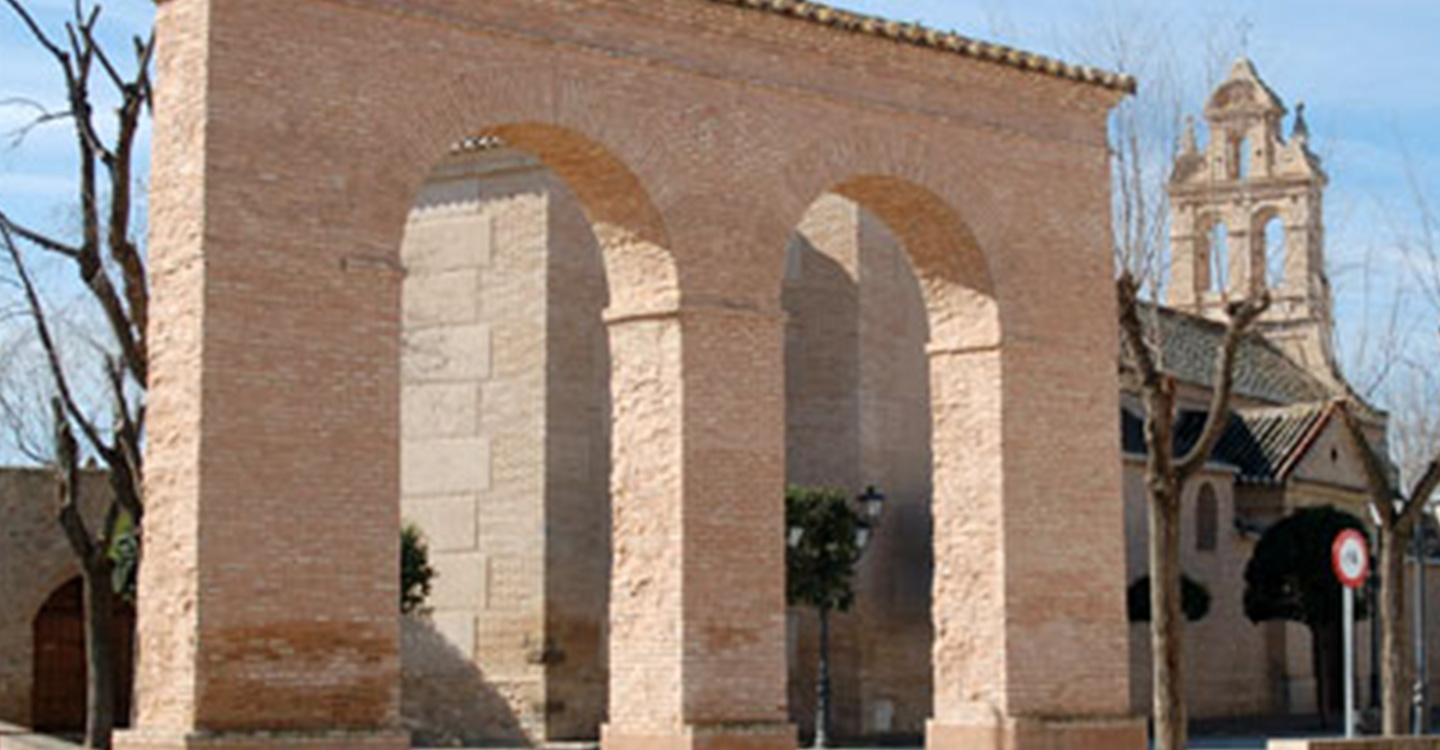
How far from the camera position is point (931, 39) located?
58.6ft

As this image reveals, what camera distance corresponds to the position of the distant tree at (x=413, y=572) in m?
25.9

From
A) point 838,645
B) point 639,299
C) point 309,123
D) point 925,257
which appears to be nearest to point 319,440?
point 309,123

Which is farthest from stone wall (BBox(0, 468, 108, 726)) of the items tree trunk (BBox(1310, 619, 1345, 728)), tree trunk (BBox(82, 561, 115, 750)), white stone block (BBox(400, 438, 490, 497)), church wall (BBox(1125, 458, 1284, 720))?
tree trunk (BBox(1310, 619, 1345, 728))

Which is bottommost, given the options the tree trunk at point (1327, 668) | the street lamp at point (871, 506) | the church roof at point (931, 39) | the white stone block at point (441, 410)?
the tree trunk at point (1327, 668)

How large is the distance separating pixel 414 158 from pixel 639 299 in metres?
2.44

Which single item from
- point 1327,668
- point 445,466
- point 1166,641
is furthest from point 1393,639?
point 1327,668

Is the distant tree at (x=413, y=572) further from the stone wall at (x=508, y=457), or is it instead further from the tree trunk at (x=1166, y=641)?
the tree trunk at (x=1166, y=641)

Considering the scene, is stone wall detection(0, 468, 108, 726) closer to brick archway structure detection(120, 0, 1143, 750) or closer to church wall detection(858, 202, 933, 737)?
church wall detection(858, 202, 933, 737)

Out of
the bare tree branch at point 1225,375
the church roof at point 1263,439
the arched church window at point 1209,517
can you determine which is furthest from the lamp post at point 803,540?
the church roof at point 1263,439

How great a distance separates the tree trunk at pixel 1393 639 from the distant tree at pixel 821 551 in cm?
672

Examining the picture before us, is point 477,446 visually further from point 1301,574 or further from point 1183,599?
point 1301,574

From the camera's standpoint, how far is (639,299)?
1644 cm

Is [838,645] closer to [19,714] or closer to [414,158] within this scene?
[19,714]

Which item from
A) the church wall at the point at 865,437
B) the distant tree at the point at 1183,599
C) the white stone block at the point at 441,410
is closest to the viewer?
the white stone block at the point at 441,410
